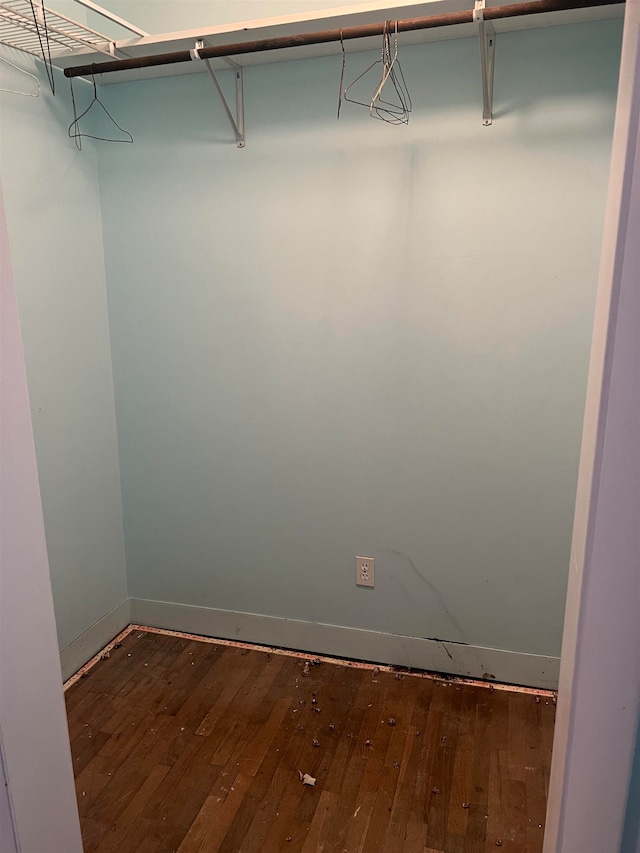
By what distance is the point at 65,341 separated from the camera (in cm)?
230

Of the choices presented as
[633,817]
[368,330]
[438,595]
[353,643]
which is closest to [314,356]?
[368,330]

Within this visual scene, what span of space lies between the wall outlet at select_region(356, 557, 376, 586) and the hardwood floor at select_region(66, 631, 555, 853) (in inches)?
13.6

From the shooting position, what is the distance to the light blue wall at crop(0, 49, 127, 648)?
207 cm

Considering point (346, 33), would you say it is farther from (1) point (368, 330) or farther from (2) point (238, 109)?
(1) point (368, 330)

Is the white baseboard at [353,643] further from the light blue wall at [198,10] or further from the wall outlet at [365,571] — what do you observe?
the light blue wall at [198,10]

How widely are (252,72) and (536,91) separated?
0.95 metres

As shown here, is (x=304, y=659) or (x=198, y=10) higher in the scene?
(x=198, y=10)

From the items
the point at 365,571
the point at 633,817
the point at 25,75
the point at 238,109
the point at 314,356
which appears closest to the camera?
the point at 633,817

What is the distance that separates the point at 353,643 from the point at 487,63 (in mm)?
2080

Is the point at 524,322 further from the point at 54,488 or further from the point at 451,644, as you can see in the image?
the point at 54,488

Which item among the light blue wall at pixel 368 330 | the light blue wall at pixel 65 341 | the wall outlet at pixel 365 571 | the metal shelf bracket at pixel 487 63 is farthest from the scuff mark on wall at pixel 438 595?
the metal shelf bracket at pixel 487 63

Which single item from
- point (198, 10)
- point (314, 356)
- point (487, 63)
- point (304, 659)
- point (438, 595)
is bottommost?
point (304, 659)

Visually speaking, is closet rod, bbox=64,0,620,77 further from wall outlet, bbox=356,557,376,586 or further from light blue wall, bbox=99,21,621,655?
wall outlet, bbox=356,557,376,586

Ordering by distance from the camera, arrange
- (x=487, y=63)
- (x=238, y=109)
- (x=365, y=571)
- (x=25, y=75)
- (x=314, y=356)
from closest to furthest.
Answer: (x=487, y=63)
(x=25, y=75)
(x=238, y=109)
(x=314, y=356)
(x=365, y=571)
